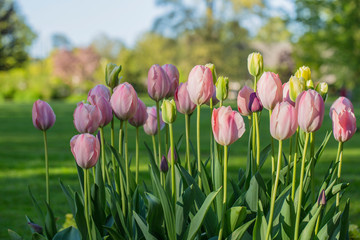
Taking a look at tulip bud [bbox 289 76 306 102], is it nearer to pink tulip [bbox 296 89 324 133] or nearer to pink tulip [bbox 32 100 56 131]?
pink tulip [bbox 296 89 324 133]

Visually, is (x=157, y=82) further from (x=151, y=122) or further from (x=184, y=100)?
(x=151, y=122)

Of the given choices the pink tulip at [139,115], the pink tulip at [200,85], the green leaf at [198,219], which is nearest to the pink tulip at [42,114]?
the pink tulip at [139,115]

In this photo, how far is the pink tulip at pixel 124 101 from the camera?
159 cm

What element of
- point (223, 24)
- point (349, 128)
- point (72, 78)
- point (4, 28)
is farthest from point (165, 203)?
point (72, 78)

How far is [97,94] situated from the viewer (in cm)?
173

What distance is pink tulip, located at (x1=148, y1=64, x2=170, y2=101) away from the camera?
5.43ft

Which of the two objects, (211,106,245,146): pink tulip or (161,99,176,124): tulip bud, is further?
(161,99,176,124): tulip bud

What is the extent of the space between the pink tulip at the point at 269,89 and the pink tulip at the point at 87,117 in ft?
1.76

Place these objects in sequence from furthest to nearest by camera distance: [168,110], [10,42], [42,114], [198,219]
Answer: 1. [10,42]
2. [42,114]
3. [168,110]
4. [198,219]

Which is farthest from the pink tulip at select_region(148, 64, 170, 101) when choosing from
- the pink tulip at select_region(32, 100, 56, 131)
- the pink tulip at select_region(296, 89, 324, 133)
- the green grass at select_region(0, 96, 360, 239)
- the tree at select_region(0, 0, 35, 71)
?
the tree at select_region(0, 0, 35, 71)

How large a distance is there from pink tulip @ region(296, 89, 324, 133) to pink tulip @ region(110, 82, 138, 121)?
1.80 feet

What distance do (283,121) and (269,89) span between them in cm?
20

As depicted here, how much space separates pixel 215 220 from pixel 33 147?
7.41m

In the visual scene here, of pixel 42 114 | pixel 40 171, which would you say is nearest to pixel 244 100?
pixel 42 114
